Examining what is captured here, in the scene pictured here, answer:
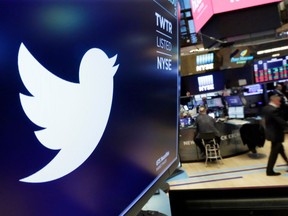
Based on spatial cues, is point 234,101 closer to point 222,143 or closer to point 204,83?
point 222,143

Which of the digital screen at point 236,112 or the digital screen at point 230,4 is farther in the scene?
the digital screen at point 236,112

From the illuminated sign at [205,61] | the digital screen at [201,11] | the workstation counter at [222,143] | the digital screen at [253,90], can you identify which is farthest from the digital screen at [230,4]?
the digital screen at [253,90]

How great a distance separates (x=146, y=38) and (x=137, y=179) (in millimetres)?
442

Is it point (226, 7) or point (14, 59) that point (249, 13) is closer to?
point (226, 7)

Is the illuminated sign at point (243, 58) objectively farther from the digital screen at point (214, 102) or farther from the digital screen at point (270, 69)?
the digital screen at point (214, 102)

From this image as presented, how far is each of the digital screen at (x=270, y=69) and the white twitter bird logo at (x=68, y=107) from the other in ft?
30.6

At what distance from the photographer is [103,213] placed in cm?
61

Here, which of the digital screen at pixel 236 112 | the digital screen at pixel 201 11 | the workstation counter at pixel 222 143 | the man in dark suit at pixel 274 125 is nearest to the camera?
the digital screen at pixel 201 11

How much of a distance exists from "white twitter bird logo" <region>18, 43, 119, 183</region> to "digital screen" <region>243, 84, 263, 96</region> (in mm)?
11155

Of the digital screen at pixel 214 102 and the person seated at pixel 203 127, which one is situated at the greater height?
the digital screen at pixel 214 102

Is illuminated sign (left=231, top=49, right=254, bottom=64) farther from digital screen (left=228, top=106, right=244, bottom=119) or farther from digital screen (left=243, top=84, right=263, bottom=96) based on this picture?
digital screen (left=228, top=106, right=244, bottom=119)

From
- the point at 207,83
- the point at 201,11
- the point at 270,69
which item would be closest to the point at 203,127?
the point at 207,83

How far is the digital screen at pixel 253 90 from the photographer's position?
11.0 meters

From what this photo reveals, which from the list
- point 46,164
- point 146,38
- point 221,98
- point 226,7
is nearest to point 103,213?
point 46,164
